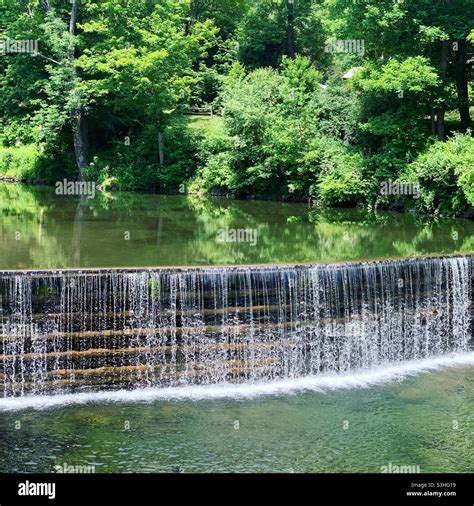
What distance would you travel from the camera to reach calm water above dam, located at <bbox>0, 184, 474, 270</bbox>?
57.4ft

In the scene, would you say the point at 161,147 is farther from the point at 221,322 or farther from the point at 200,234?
the point at 221,322

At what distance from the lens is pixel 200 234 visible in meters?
21.4

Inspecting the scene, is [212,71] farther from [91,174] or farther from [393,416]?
[393,416]

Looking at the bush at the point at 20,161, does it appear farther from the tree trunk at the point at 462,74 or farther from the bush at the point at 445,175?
the tree trunk at the point at 462,74

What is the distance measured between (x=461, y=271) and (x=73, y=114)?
Answer: 2455cm

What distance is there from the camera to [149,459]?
35.9 feet

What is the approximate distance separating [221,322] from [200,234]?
6758mm

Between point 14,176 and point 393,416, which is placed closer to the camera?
point 393,416

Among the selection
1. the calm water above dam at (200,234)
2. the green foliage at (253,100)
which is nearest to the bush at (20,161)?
the green foliage at (253,100)

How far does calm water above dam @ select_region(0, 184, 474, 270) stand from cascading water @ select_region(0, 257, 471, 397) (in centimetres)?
163

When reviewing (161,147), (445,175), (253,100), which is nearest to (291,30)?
(161,147)

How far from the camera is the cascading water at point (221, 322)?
14078mm

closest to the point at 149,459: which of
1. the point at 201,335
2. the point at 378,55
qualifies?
the point at 201,335

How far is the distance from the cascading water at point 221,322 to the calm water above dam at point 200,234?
1.63 meters
